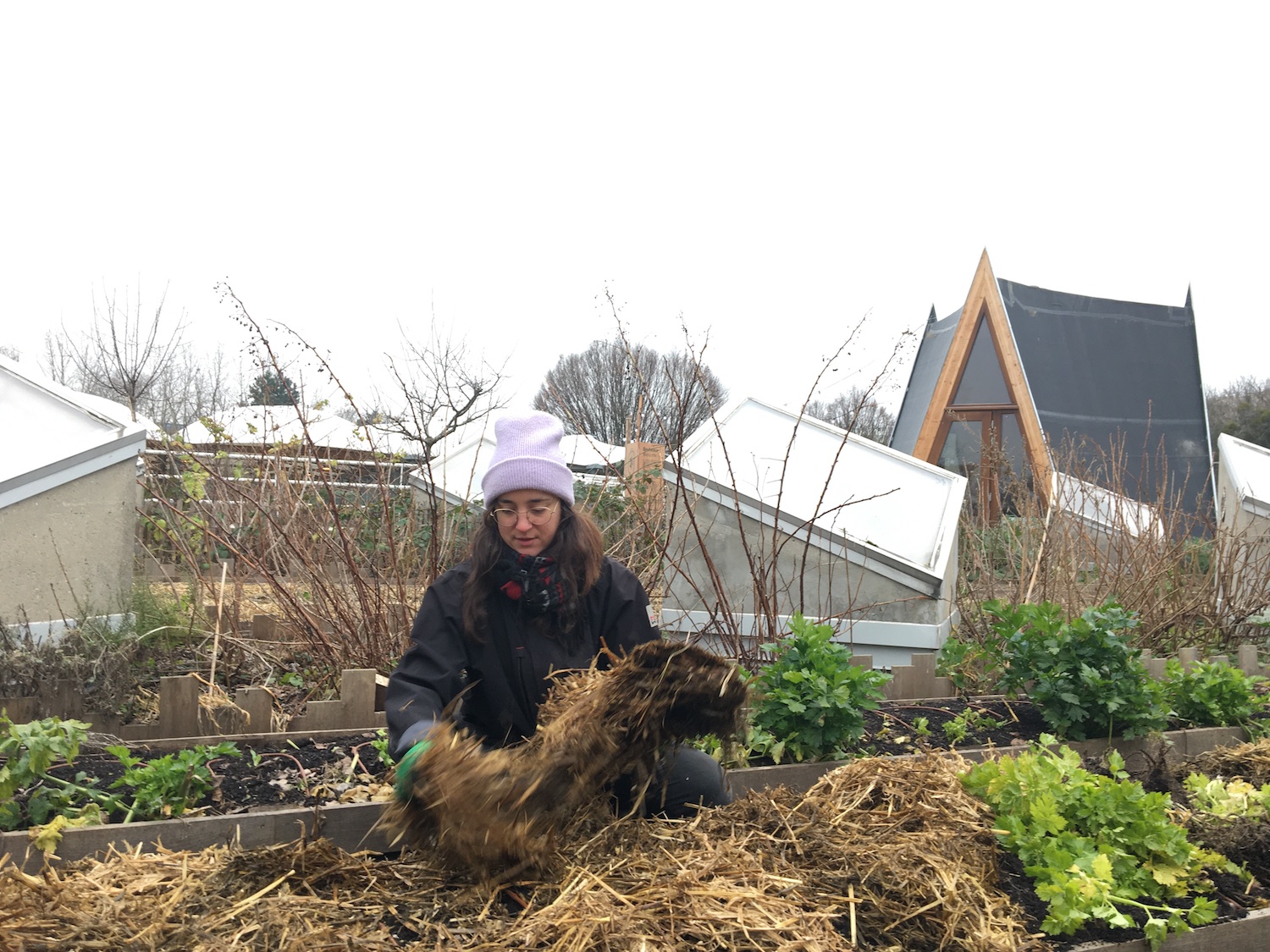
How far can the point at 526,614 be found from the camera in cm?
250

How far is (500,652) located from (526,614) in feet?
0.39

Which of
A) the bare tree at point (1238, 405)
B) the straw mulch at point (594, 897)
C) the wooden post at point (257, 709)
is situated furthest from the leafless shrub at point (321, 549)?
the bare tree at point (1238, 405)

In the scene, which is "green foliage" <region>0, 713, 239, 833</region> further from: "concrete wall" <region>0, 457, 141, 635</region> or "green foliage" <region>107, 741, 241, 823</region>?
"concrete wall" <region>0, 457, 141, 635</region>

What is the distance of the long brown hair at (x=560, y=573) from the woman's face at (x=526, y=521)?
0.02 m

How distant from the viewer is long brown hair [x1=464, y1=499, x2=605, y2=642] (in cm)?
241

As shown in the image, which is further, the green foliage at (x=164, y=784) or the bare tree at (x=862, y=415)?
the bare tree at (x=862, y=415)

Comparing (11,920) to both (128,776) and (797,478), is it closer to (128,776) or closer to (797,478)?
(128,776)

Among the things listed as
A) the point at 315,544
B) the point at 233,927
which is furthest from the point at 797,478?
the point at 233,927

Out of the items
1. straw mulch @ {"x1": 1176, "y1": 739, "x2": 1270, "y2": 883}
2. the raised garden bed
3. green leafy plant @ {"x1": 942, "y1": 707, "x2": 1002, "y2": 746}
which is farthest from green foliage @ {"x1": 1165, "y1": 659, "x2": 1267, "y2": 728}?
the raised garden bed

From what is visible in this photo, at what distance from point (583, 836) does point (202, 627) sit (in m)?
3.25

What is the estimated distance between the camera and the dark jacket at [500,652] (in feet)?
7.66

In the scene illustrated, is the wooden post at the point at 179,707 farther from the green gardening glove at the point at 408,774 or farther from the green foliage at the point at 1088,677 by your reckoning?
the green foliage at the point at 1088,677

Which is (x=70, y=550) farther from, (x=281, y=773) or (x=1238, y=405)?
(x=1238, y=405)

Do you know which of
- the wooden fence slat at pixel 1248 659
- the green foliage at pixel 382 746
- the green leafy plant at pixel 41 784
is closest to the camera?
the green leafy plant at pixel 41 784
